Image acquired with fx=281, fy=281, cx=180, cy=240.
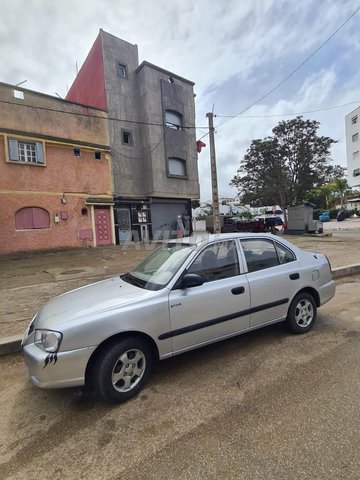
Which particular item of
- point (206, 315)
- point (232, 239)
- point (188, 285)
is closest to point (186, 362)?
point (206, 315)

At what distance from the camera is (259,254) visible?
12.5 feet

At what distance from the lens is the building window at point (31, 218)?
1439 cm

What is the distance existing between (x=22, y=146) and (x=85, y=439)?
15.7 m

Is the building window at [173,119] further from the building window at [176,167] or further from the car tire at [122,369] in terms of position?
the car tire at [122,369]

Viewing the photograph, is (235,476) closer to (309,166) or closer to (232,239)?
(232,239)

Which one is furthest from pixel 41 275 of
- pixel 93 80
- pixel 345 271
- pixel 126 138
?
pixel 93 80

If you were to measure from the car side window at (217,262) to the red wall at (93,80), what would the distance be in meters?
17.3

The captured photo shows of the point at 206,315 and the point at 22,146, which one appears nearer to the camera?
the point at 206,315

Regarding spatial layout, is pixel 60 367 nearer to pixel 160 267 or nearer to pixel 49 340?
pixel 49 340

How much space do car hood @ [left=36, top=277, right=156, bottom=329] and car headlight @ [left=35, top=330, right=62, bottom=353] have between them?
0.21 feet

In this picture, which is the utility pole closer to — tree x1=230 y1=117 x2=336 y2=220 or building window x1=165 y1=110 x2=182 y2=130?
building window x1=165 y1=110 x2=182 y2=130

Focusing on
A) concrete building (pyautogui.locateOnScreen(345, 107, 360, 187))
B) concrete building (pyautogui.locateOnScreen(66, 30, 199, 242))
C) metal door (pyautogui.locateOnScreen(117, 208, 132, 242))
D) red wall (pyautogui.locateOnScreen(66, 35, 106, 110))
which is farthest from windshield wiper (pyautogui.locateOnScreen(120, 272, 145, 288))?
concrete building (pyautogui.locateOnScreen(345, 107, 360, 187))

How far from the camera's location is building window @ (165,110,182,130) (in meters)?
19.6

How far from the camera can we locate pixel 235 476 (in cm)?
180
